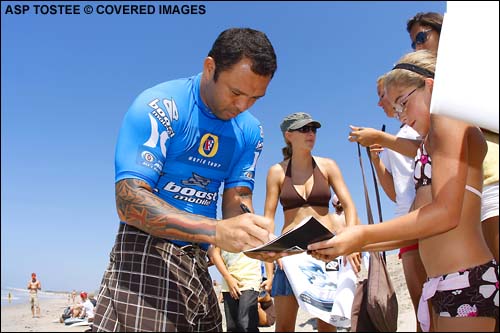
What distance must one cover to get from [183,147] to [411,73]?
1.32m

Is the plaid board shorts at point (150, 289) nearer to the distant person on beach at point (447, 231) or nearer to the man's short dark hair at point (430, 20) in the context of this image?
the distant person on beach at point (447, 231)

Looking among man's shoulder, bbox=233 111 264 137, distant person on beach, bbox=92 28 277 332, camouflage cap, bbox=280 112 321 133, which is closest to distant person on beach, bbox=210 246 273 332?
camouflage cap, bbox=280 112 321 133

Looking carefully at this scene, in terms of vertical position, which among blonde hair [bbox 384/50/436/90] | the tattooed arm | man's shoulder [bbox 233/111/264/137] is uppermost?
blonde hair [bbox 384/50/436/90]

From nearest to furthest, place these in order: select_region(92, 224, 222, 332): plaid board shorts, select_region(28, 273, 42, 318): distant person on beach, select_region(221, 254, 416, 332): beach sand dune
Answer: select_region(92, 224, 222, 332): plaid board shorts < select_region(221, 254, 416, 332): beach sand dune < select_region(28, 273, 42, 318): distant person on beach

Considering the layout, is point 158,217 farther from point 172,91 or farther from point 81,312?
point 81,312

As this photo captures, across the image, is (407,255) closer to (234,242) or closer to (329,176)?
(329,176)

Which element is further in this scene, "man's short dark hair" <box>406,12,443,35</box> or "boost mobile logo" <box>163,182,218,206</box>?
"man's short dark hair" <box>406,12,443,35</box>

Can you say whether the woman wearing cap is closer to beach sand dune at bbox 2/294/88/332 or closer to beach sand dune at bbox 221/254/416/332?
beach sand dune at bbox 221/254/416/332

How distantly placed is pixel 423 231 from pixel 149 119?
1406 mm

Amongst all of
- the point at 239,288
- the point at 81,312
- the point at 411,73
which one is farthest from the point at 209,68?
the point at 81,312

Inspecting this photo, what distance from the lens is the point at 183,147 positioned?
8.40ft

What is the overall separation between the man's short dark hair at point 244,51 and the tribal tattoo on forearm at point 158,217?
83cm

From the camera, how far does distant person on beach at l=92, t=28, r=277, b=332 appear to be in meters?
2.29

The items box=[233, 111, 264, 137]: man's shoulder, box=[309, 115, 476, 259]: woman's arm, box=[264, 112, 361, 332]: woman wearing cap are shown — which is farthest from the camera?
box=[264, 112, 361, 332]: woman wearing cap
